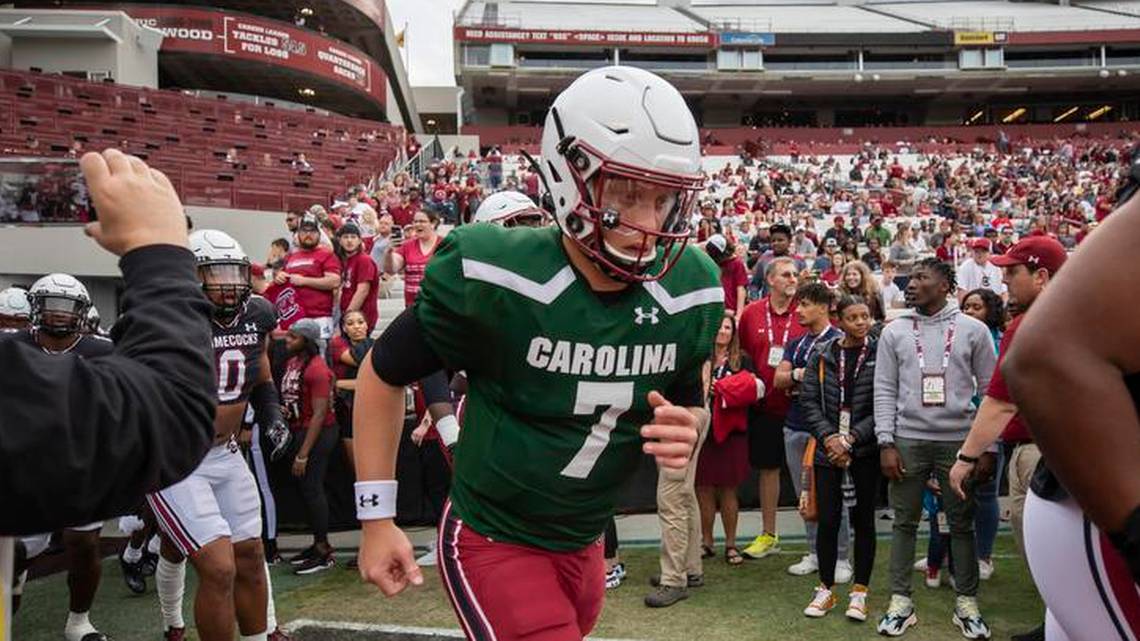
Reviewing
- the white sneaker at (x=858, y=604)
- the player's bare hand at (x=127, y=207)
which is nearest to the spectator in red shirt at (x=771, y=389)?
the white sneaker at (x=858, y=604)

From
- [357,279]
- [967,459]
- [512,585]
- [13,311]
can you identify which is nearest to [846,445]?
[967,459]

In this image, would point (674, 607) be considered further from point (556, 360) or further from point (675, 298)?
point (556, 360)

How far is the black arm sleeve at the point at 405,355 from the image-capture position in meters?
2.53

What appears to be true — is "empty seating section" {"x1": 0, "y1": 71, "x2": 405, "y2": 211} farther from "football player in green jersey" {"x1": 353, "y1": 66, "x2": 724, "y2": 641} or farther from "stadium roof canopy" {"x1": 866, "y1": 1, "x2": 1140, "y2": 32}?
"stadium roof canopy" {"x1": 866, "y1": 1, "x2": 1140, "y2": 32}

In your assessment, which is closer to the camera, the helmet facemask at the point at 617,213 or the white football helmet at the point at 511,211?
the helmet facemask at the point at 617,213

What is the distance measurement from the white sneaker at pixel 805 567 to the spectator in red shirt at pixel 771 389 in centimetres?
42

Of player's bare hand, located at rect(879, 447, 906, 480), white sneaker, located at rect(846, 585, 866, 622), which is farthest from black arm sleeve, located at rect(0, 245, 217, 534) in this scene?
white sneaker, located at rect(846, 585, 866, 622)

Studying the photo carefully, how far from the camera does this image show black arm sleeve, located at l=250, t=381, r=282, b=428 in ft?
17.6

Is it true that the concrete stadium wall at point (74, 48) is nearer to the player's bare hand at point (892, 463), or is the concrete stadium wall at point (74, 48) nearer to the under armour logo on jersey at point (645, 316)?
the player's bare hand at point (892, 463)

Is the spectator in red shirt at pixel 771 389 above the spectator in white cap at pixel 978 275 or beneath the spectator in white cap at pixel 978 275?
beneath

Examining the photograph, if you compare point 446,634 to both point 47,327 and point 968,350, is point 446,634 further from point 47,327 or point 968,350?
point 968,350

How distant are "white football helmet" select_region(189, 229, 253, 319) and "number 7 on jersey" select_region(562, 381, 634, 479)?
271 centimetres

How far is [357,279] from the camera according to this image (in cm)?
916

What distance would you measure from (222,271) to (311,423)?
8.60 feet
